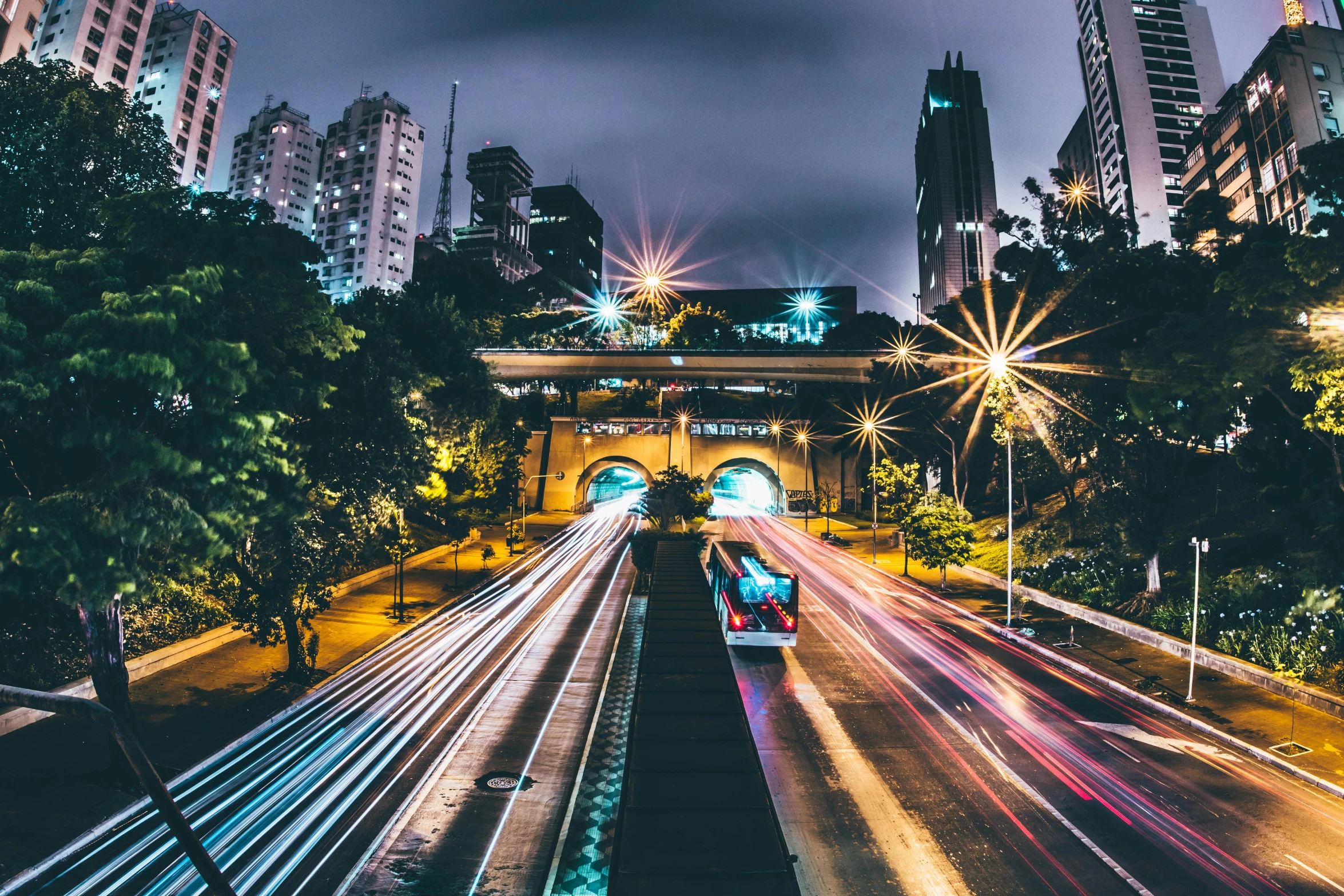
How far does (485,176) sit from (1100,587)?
181381 millimetres

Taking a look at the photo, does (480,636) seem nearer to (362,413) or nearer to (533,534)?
(362,413)

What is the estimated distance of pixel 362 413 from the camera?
18203 mm

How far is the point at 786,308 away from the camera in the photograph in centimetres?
15400

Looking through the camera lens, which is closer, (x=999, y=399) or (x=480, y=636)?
(x=480, y=636)

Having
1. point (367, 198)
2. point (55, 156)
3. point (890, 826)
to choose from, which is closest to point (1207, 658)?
point (890, 826)

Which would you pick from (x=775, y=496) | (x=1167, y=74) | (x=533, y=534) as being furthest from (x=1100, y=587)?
(x=1167, y=74)

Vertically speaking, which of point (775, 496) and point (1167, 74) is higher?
point (1167, 74)

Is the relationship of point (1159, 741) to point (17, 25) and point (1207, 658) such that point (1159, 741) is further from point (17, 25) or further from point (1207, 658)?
point (17, 25)

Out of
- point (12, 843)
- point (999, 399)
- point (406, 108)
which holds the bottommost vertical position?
point (12, 843)

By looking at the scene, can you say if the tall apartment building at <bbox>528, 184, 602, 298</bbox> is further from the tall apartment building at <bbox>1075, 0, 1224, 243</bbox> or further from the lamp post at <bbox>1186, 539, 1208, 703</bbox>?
the lamp post at <bbox>1186, 539, 1208, 703</bbox>

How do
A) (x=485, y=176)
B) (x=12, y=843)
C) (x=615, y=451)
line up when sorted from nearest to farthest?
(x=12, y=843) → (x=615, y=451) → (x=485, y=176)

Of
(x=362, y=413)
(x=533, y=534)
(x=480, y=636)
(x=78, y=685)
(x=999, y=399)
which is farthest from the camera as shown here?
(x=533, y=534)

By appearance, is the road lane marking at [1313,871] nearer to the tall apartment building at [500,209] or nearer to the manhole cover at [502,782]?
the manhole cover at [502,782]

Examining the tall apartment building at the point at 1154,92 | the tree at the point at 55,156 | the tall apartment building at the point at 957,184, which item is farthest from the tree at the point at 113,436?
the tall apartment building at the point at 957,184
